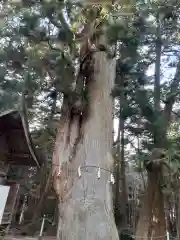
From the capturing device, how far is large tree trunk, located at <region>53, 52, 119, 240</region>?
2.60 metres

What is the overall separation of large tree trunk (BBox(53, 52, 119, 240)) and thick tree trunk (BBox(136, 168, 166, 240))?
298 centimetres

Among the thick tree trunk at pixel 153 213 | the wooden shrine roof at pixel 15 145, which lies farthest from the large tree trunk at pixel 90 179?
the thick tree trunk at pixel 153 213

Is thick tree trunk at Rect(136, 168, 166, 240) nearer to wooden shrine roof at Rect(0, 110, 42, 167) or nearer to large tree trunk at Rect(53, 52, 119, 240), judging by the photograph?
wooden shrine roof at Rect(0, 110, 42, 167)

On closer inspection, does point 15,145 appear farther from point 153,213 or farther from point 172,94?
point 172,94

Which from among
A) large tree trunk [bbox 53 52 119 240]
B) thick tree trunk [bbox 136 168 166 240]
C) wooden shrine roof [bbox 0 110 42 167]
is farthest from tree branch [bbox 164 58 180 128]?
wooden shrine roof [bbox 0 110 42 167]

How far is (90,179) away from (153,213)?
141 inches

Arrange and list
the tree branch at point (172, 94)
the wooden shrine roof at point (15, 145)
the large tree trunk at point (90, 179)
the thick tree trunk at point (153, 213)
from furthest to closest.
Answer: the tree branch at point (172, 94) → the thick tree trunk at point (153, 213) → the wooden shrine roof at point (15, 145) → the large tree trunk at point (90, 179)

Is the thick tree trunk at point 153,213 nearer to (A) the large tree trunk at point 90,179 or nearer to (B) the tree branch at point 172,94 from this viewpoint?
(B) the tree branch at point 172,94

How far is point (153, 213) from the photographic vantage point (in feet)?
18.9

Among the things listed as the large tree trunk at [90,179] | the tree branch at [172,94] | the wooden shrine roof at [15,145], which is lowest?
the large tree trunk at [90,179]

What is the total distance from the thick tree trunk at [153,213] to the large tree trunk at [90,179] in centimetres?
298

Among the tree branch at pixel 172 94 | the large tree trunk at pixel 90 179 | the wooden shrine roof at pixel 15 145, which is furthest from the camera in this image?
the tree branch at pixel 172 94

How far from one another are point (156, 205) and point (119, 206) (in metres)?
4.86

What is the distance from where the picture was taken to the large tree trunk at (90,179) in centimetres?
260
